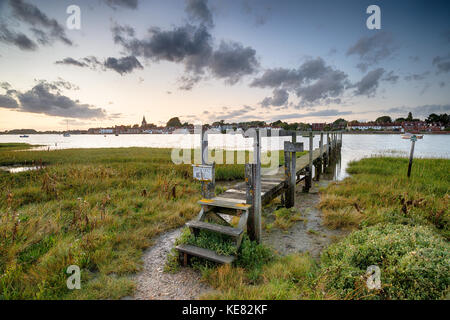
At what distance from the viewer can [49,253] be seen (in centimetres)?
457

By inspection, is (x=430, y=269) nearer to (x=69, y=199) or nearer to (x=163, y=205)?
(x=163, y=205)

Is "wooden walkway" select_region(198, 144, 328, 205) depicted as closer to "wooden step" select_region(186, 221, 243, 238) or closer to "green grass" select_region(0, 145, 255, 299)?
"wooden step" select_region(186, 221, 243, 238)

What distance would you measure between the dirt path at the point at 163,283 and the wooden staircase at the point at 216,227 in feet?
1.35

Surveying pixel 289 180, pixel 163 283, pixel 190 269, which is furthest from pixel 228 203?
pixel 289 180

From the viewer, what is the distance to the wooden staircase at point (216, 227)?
4.23m

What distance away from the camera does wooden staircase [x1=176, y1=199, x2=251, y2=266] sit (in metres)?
4.23

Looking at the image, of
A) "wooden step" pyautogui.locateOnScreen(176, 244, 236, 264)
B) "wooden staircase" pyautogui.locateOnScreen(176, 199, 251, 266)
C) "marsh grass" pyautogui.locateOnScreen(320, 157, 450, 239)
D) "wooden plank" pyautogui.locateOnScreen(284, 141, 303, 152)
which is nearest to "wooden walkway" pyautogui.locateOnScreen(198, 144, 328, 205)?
"wooden staircase" pyautogui.locateOnScreen(176, 199, 251, 266)

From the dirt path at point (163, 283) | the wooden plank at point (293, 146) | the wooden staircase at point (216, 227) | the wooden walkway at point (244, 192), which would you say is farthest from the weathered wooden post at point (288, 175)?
the dirt path at point (163, 283)

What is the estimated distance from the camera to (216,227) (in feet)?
14.8

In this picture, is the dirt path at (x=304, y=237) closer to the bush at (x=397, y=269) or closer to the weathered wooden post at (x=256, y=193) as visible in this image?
the weathered wooden post at (x=256, y=193)
